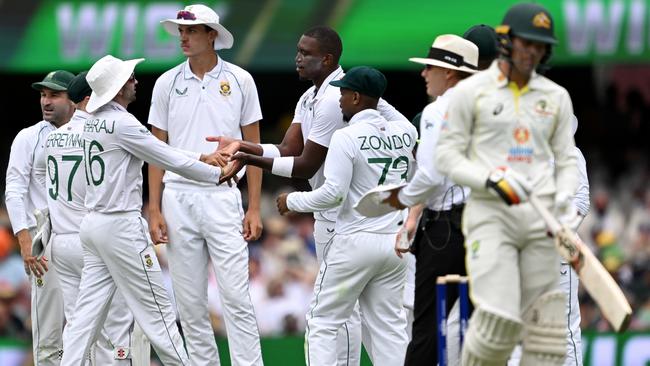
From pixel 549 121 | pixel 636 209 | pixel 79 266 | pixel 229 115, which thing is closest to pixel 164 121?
pixel 229 115

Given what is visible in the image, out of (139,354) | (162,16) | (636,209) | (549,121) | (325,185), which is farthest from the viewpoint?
(636,209)

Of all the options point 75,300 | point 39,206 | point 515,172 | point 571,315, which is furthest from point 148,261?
point 515,172

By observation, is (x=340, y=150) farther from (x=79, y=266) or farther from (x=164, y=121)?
(x=79, y=266)

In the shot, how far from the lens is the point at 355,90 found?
8.17m

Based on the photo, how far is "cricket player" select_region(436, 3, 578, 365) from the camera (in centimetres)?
660

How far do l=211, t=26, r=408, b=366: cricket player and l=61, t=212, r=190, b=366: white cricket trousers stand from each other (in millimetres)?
639


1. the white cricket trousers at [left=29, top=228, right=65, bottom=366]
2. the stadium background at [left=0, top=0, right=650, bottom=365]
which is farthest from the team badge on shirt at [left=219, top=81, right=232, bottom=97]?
the stadium background at [left=0, top=0, right=650, bottom=365]

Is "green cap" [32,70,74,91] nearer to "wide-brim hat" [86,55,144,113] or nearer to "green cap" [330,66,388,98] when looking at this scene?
"wide-brim hat" [86,55,144,113]

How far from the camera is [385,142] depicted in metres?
8.12

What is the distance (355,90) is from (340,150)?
0.36 meters

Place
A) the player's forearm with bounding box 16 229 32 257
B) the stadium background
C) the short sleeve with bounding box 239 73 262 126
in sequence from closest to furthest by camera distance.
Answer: the short sleeve with bounding box 239 73 262 126 → the player's forearm with bounding box 16 229 32 257 → the stadium background

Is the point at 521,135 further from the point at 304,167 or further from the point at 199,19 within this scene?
the point at 199,19

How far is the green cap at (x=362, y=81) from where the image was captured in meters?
8.14

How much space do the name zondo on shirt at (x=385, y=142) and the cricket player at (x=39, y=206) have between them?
2.23m
